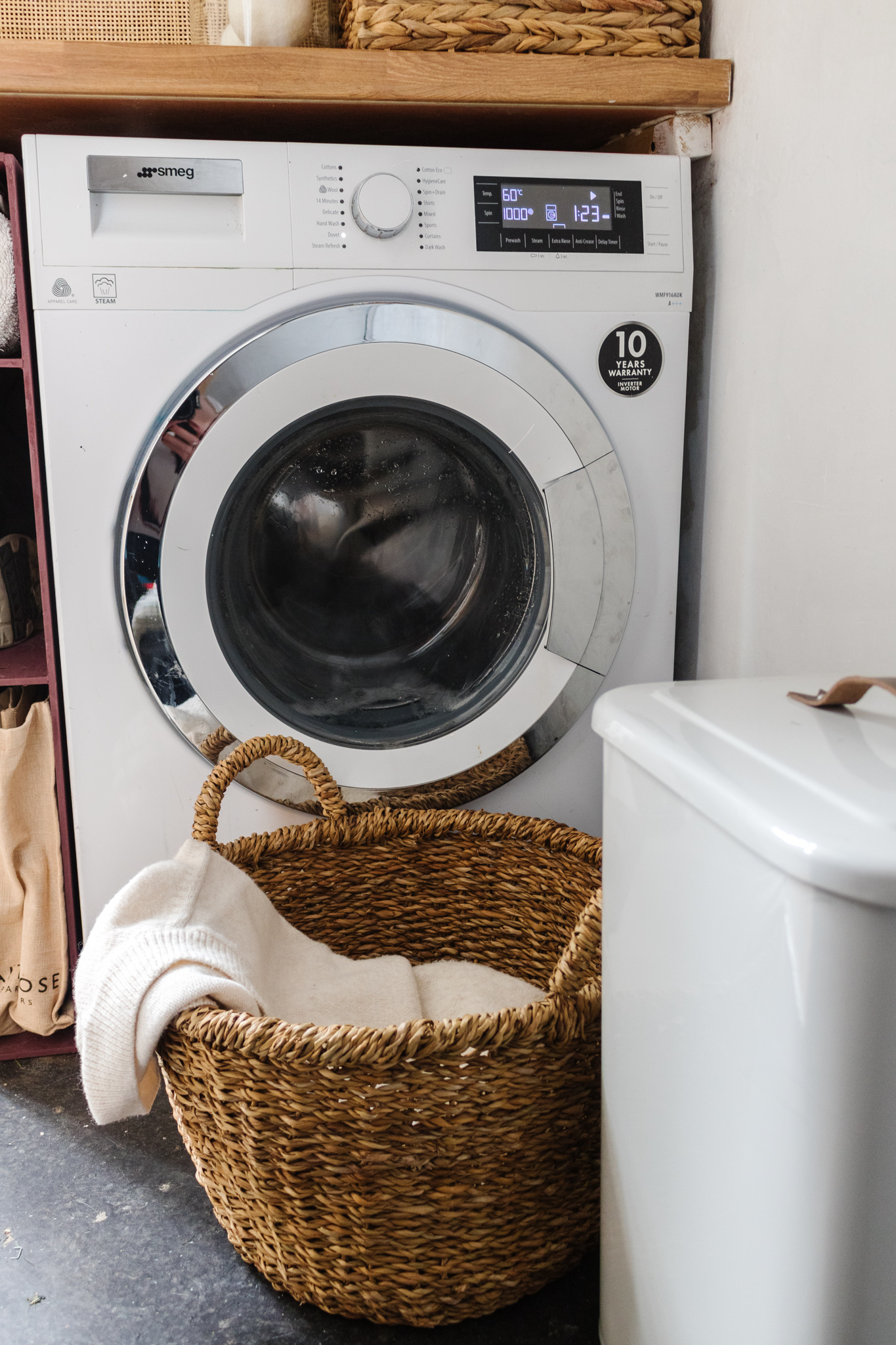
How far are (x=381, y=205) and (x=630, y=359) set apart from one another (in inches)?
12.4

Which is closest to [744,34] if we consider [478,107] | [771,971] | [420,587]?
[478,107]

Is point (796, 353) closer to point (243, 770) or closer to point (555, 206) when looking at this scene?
point (555, 206)

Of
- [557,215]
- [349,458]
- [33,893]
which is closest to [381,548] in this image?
[349,458]

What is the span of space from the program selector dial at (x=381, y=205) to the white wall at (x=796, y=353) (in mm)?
375

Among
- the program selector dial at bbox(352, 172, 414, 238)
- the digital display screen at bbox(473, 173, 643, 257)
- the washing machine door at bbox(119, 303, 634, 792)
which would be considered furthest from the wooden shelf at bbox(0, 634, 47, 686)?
the digital display screen at bbox(473, 173, 643, 257)

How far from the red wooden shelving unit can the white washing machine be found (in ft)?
0.13

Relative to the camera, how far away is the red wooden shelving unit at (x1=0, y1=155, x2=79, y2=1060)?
41.0 inches

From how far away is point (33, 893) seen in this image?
1.14 meters

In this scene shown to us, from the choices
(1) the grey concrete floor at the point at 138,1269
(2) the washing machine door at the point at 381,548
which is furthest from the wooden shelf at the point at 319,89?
(1) the grey concrete floor at the point at 138,1269

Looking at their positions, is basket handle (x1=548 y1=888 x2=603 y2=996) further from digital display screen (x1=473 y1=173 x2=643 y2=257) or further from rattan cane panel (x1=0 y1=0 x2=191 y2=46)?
rattan cane panel (x1=0 y1=0 x2=191 y2=46)

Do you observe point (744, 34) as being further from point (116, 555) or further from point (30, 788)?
point (30, 788)

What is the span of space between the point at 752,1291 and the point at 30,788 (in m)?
0.91

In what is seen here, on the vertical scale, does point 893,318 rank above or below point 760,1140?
above

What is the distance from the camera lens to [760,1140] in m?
0.48
